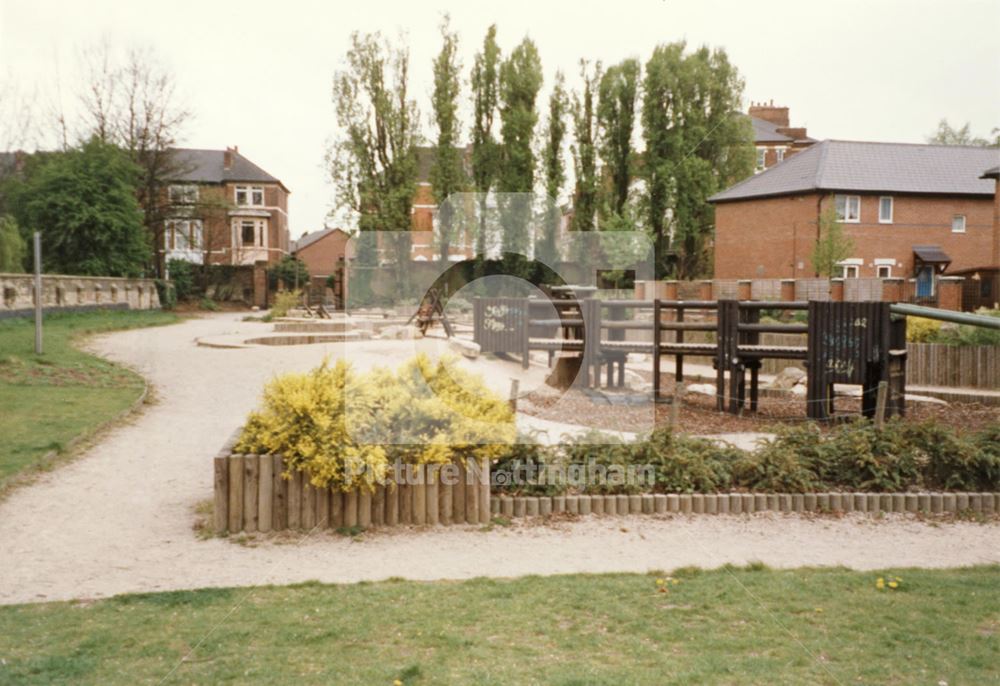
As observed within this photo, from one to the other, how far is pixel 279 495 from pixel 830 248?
33.7 metres

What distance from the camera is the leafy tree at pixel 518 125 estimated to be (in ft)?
45.9

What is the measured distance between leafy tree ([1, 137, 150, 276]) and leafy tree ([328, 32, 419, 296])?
26.2 m

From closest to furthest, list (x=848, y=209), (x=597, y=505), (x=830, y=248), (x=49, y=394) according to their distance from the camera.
→ 1. (x=597, y=505)
2. (x=49, y=394)
3. (x=830, y=248)
4. (x=848, y=209)

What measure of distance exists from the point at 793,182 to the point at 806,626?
39.9 meters

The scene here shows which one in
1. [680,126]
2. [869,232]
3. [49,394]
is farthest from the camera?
[869,232]

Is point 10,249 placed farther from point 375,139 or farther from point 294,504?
point 294,504

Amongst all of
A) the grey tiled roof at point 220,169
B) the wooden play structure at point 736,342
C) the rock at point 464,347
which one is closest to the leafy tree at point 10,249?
the rock at point 464,347

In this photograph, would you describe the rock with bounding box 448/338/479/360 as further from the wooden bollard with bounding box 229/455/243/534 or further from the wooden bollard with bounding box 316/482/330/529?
the wooden bollard with bounding box 229/455/243/534

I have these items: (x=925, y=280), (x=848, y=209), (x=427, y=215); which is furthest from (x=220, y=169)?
(x=427, y=215)

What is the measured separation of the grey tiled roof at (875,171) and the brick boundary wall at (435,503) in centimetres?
3517

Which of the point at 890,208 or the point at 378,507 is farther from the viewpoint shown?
the point at 890,208

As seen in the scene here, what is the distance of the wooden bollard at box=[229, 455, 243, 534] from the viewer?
7.04 meters

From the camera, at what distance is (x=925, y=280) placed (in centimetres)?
4050

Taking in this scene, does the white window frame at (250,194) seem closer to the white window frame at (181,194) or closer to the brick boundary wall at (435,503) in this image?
the white window frame at (181,194)
